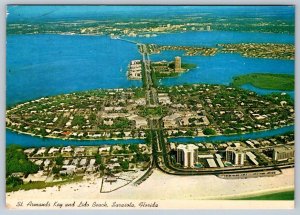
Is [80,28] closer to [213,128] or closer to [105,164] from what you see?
[105,164]

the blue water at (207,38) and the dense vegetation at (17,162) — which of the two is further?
the blue water at (207,38)

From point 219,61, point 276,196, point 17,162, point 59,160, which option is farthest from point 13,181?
point 276,196

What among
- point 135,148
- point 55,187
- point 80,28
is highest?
point 80,28

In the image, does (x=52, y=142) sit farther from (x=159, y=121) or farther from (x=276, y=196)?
(x=276, y=196)

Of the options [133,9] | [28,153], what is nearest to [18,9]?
[133,9]

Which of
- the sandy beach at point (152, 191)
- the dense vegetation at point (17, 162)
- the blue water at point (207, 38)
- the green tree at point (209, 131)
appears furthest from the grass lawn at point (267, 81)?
the dense vegetation at point (17, 162)

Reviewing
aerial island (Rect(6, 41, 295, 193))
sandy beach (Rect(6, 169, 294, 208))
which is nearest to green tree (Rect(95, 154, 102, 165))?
aerial island (Rect(6, 41, 295, 193))

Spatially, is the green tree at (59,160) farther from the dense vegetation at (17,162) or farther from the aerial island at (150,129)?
the dense vegetation at (17,162)
